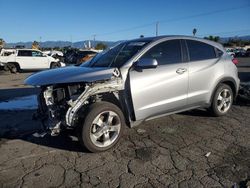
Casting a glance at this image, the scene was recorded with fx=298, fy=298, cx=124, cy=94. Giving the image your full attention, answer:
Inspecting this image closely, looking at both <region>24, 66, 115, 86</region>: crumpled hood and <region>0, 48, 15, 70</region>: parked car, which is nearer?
<region>24, 66, 115, 86</region>: crumpled hood

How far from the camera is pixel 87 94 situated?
4.54m

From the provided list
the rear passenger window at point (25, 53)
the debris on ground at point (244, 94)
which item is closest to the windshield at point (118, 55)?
the debris on ground at point (244, 94)

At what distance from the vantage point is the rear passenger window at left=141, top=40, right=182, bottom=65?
207 inches

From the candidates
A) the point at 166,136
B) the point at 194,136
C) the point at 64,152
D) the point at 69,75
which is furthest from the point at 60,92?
the point at 194,136

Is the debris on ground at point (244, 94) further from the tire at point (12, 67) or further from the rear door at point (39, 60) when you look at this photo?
the rear door at point (39, 60)

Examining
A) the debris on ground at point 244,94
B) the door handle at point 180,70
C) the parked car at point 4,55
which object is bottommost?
the debris on ground at point 244,94

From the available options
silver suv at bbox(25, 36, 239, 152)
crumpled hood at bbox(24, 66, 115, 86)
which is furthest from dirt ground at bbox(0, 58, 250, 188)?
crumpled hood at bbox(24, 66, 115, 86)

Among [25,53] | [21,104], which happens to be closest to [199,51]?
[21,104]

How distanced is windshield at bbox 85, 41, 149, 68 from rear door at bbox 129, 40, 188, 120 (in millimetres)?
255

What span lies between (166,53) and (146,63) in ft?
2.49

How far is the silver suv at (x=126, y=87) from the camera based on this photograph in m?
4.55

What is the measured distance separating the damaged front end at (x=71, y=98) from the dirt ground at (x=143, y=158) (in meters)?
0.44

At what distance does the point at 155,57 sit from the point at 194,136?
1581 millimetres

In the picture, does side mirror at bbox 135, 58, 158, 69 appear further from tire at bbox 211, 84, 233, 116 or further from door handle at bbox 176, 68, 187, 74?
tire at bbox 211, 84, 233, 116
